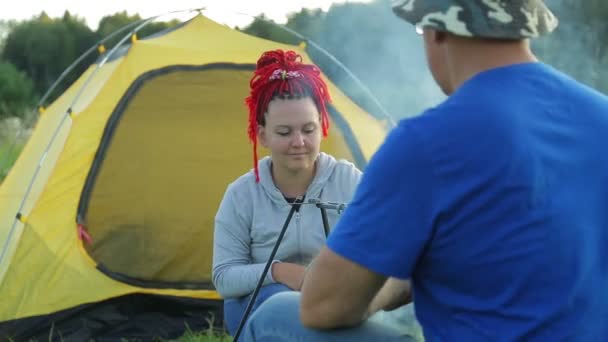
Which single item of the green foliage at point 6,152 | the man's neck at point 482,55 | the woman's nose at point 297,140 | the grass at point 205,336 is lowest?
the grass at point 205,336

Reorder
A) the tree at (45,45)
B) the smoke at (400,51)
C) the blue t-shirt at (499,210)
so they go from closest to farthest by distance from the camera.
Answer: the blue t-shirt at (499,210), the smoke at (400,51), the tree at (45,45)

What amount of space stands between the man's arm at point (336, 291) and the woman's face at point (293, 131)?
3.56 feet

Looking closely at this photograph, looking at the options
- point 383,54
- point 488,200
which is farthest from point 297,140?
point 383,54

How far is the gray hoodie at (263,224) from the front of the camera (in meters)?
2.62

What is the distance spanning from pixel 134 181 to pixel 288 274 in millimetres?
1568

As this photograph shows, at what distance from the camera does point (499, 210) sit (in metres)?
1.37

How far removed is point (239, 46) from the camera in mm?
3979

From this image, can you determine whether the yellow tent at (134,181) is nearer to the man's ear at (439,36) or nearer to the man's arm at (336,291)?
the man's arm at (336,291)

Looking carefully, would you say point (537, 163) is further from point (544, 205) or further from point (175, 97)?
point (175, 97)

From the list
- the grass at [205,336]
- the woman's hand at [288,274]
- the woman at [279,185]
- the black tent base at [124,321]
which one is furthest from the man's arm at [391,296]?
the black tent base at [124,321]

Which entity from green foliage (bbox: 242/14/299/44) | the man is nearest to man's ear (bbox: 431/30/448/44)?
the man

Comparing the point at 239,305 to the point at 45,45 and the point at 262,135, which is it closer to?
the point at 262,135

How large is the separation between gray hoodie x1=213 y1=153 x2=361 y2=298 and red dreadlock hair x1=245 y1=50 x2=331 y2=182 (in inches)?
2.7

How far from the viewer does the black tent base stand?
351 cm
